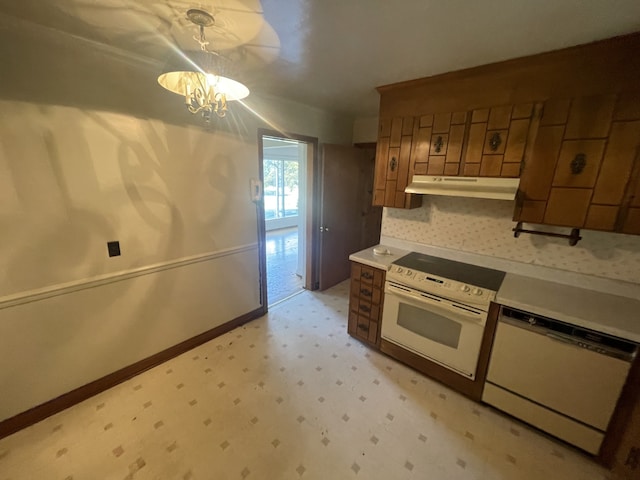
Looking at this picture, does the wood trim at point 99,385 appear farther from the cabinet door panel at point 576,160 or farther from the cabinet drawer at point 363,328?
the cabinet door panel at point 576,160

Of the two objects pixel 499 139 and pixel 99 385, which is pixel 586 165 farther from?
pixel 99 385

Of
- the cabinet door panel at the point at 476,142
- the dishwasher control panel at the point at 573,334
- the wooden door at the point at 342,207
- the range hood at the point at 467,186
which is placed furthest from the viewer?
the wooden door at the point at 342,207

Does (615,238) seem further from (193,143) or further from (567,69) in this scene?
(193,143)

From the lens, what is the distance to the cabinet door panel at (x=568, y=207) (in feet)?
5.17

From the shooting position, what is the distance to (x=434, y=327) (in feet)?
6.61

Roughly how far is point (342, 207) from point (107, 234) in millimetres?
2562

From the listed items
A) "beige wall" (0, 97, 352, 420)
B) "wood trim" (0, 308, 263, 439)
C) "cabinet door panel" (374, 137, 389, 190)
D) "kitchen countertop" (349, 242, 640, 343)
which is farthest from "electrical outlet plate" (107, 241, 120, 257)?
"cabinet door panel" (374, 137, 389, 190)

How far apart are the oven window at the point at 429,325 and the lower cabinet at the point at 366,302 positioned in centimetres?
23

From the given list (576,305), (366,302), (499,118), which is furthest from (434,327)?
(499,118)

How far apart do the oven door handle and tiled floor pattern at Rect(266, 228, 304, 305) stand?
1.73 m

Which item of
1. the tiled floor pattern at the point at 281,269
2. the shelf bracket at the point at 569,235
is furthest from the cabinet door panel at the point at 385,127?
the tiled floor pattern at the point at 281,269

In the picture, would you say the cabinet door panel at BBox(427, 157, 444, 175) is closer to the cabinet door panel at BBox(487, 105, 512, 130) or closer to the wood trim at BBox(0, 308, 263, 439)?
the cabinet door panel at BBox(487, 105, 512, 130)

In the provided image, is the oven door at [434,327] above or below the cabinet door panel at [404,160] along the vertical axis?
below

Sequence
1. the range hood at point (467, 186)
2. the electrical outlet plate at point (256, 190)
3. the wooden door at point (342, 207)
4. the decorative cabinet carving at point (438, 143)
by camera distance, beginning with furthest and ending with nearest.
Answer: the wooden door at point (342, 207)
the electrical outlet plate at point (256, 190)
the decorative cabinet carving at point (438, 143)
the range hood at point (467, 186)
